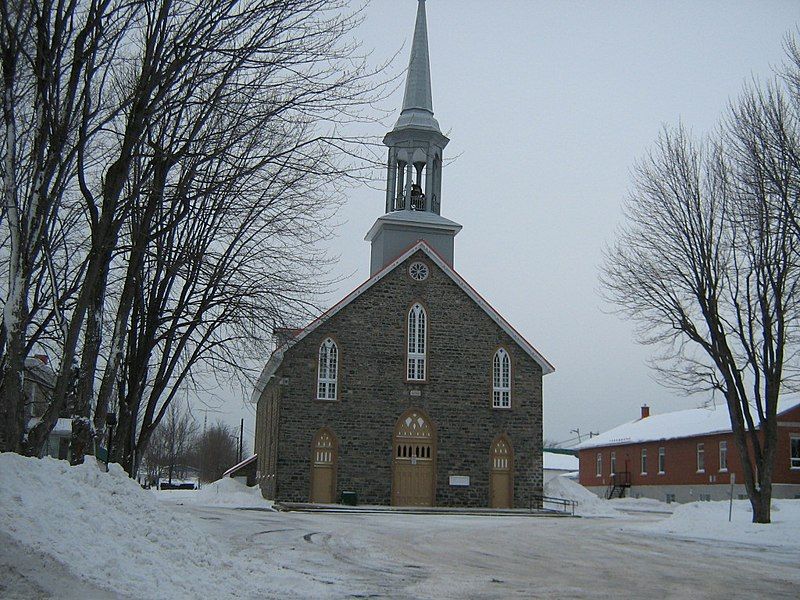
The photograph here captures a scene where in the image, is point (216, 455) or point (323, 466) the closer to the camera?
point (323, 466)

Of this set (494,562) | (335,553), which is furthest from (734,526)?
(335,553)

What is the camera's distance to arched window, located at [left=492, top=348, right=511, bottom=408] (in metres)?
40.1

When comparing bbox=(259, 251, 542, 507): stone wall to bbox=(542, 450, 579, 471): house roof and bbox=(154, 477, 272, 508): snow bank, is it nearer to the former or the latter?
bbox=(154, 477, 272, 508): snow bank

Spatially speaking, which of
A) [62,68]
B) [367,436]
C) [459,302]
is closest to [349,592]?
[62,68]

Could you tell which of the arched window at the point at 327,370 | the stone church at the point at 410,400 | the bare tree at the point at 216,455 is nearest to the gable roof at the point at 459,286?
the stone church at the point at 410,400

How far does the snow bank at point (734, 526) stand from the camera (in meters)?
24.0

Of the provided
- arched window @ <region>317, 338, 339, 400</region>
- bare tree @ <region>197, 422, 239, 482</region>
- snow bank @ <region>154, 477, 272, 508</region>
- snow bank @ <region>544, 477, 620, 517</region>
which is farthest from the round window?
bare tree @ <region>197, 422, 239, 482</region>

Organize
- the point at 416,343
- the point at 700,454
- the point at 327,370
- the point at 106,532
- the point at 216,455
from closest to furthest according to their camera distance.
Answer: the point at 106,532
the point at 327,370
the point at 416,343
the point at 700,454
the point at 216,455

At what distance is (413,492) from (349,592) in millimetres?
26349

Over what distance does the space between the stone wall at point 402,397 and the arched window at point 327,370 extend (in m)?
0.25

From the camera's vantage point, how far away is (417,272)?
132 feet

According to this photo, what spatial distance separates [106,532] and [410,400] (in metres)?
29.4

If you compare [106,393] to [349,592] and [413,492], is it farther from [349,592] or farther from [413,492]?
[413,492]

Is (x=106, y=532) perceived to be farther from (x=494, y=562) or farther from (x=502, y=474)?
(x=502, y=474)
